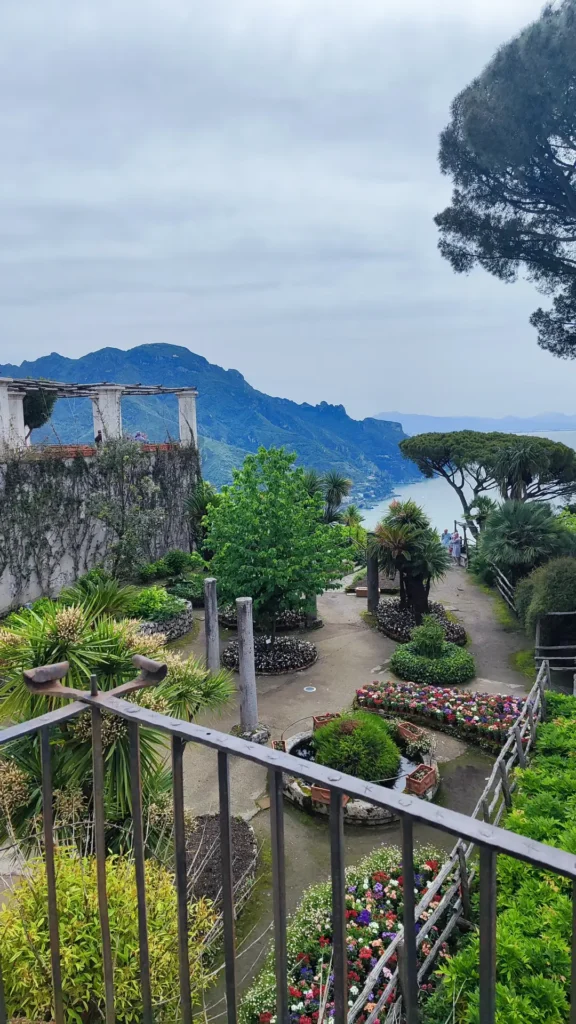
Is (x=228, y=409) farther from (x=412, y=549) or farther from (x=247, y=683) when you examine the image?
(x=247, y=683)

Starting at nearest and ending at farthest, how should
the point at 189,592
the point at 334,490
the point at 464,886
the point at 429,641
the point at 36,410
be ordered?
the point at 464,886 → the point at 429,641 → the point at 189,592 → the point at 334,490 → the point at 36,410

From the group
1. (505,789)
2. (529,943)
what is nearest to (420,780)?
(505,789)

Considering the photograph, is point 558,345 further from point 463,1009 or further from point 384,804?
point 384,804

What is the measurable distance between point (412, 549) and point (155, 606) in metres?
5.37

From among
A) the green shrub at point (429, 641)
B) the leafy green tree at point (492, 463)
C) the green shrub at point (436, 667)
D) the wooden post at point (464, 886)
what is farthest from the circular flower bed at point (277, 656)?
the leafy green tree at point (492, 463)

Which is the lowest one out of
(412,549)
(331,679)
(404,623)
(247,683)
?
(331,679)

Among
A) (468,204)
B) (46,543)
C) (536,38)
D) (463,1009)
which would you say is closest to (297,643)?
(46,543)

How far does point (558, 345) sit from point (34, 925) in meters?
15.5

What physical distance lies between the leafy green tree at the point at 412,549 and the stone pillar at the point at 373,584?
20.1 inches

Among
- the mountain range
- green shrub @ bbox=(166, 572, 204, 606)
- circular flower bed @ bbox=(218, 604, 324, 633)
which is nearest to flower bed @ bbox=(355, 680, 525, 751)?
circular flower bed @ bbox=(218, 604, 324, 633)

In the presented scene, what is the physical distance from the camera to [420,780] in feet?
22.6

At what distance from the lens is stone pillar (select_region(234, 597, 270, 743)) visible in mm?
Answer: 8438

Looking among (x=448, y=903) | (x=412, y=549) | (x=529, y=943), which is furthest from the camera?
(x=412, y=549)

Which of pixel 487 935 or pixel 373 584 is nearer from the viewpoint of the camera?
pixel 487 935
